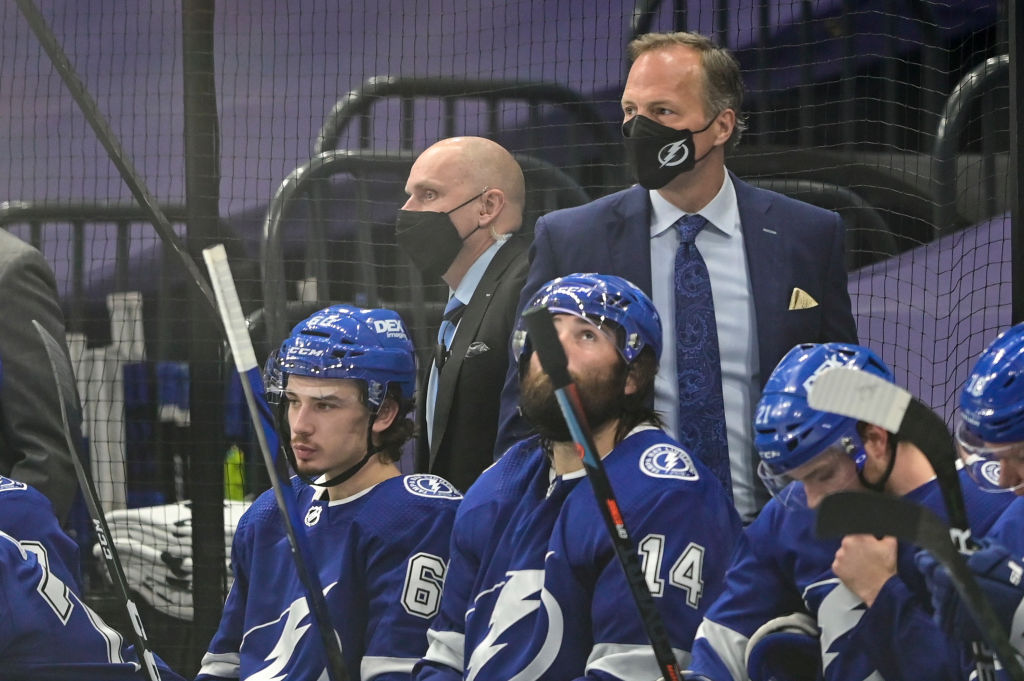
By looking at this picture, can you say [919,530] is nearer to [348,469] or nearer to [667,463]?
[667,463]

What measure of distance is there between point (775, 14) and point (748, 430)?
1648 millimetres

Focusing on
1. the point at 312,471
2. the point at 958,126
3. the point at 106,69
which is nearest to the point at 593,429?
the point at 312,471

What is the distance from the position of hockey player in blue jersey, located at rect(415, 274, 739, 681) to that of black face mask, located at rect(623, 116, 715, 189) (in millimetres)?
460

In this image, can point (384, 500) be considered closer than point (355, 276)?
Yes

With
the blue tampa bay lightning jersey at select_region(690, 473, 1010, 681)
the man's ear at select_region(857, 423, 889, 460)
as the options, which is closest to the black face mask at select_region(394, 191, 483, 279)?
the blue tampa bay lightning jersey at select_region(690, 473, 1010, 681)

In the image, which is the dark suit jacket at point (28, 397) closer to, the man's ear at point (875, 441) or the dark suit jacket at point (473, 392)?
the dark suit jacket at point (473, 392)

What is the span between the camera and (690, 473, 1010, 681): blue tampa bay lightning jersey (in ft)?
6.28

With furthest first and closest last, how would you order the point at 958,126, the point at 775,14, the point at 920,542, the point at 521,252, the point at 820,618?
→ the point at 775,14 < the point at 958,126 < the point at 521,252 < the point at 820,618 < the point at 920,542

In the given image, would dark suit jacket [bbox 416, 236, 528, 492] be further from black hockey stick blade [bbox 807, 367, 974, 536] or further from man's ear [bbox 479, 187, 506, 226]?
black hockey stick blade [bbox 807, 367, 974, 536]

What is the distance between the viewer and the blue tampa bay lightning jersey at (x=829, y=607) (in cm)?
191

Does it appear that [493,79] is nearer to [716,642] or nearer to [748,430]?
[748,430]

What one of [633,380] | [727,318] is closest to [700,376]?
[727,318]

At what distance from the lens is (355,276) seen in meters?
4.38

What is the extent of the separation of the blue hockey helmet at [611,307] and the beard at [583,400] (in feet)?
0.14
